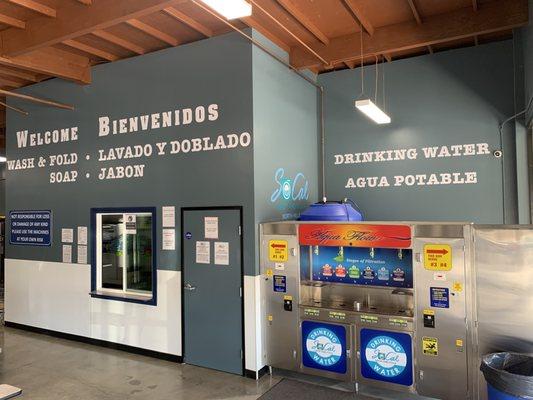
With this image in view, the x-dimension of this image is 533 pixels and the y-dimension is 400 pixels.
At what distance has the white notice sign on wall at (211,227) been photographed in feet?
14.6

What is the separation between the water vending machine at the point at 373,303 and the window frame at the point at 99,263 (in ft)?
4.63

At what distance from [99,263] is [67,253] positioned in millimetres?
587

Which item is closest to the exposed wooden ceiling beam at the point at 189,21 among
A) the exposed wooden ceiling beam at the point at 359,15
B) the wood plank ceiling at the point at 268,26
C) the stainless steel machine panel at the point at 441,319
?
the wood plank ceiling at the point at 268,26

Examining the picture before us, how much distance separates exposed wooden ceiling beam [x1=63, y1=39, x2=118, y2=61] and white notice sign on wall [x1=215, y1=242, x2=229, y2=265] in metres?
2.83

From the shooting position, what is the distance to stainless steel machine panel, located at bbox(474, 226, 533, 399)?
3266mm

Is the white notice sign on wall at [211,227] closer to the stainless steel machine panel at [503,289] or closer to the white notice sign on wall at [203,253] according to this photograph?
the white notice sign on wall at [203,253]

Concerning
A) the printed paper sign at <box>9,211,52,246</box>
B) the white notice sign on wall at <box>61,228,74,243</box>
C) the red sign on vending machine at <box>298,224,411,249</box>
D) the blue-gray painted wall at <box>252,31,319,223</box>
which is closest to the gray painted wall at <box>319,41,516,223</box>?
the blue-gray painted wall at <box>252,31,319,223</box>

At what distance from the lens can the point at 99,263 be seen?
5.34 metres

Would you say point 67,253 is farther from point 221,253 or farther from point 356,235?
point 356,235

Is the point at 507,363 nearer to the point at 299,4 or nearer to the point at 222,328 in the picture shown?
the point at 222,328

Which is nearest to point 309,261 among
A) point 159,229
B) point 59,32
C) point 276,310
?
point 276,310

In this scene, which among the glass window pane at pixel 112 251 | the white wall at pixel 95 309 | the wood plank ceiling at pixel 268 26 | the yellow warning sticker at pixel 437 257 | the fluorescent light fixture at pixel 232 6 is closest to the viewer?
the fluorescent light fixture at pixel 232 6

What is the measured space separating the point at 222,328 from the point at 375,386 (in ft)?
5.44

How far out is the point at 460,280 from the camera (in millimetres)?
3467
